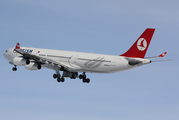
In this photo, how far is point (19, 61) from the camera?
56.4m

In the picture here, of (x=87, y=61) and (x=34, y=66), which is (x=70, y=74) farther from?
(x=34, y=66)

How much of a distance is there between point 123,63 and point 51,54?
1531 centimetres

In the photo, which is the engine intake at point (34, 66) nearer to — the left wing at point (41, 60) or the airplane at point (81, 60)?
the airplane at point (81, 60)

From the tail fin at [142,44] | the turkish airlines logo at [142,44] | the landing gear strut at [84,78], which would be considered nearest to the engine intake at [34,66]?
the landing gear strut at [84,78]

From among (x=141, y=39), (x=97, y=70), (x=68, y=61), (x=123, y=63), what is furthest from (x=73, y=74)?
(x=141, y=39)

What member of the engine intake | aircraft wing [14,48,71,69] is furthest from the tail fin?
the engine intake

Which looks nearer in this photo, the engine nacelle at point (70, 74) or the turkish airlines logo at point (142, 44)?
the turkish airlines logo at point (142, 44)

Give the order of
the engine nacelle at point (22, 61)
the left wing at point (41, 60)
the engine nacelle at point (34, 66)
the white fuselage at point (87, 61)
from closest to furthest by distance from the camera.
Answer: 1. the white fuselage at point (87, 61)
2. the left wing at point (41, 60)
3. the engine nacelle at point (22, 61)
4. the engine nacelle at point (34, 66)

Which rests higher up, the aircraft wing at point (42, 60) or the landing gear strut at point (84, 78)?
the aircraft wing at point (42, 60)

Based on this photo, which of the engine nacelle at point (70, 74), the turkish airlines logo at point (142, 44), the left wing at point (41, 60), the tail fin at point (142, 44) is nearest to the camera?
the tail fin at point (142, 44)

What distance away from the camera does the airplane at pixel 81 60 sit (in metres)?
50.7

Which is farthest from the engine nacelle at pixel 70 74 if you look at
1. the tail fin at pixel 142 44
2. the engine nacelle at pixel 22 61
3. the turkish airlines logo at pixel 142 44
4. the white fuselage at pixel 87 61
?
the turkish airlines logo at pixel 142 44

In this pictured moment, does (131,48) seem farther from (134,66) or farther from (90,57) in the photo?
(90,57)

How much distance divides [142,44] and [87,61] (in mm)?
10348
